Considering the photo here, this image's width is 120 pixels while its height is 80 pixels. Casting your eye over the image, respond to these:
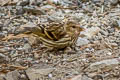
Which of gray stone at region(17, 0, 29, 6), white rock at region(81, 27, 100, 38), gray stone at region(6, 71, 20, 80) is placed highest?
gray stone at region(17, 0, 29, 6)

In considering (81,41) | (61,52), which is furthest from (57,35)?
(81,41)

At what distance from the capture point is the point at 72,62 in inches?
87.6

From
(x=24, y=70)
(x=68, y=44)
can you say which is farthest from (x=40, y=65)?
(x=68, y=44)

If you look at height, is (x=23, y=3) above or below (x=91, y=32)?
above

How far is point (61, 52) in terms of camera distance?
2.37m

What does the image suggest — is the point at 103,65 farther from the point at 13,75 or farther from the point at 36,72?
the point at 13,75

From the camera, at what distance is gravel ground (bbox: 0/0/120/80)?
2.10 metres

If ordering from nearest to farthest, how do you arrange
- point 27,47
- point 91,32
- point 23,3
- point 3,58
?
point 3,58
point 27,47
point 91,32
point 23,3

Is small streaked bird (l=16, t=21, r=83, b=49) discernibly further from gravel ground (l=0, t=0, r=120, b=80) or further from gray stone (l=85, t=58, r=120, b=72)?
gray stone (l=85, t=58, r=120, b=72)

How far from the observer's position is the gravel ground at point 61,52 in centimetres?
210

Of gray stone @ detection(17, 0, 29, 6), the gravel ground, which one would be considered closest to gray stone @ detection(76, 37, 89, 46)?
the gravel ground

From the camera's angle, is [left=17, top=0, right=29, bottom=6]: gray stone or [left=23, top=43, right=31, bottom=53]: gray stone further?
[left=17, top=0, right=29, bottom=6]: gray stone

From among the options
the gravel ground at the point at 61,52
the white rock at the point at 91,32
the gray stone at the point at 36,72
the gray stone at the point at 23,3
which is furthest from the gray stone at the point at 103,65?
the gray stone at the point at 23,3

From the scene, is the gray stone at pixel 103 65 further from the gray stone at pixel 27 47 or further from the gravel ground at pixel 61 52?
the gray stone at pixel 27 47
